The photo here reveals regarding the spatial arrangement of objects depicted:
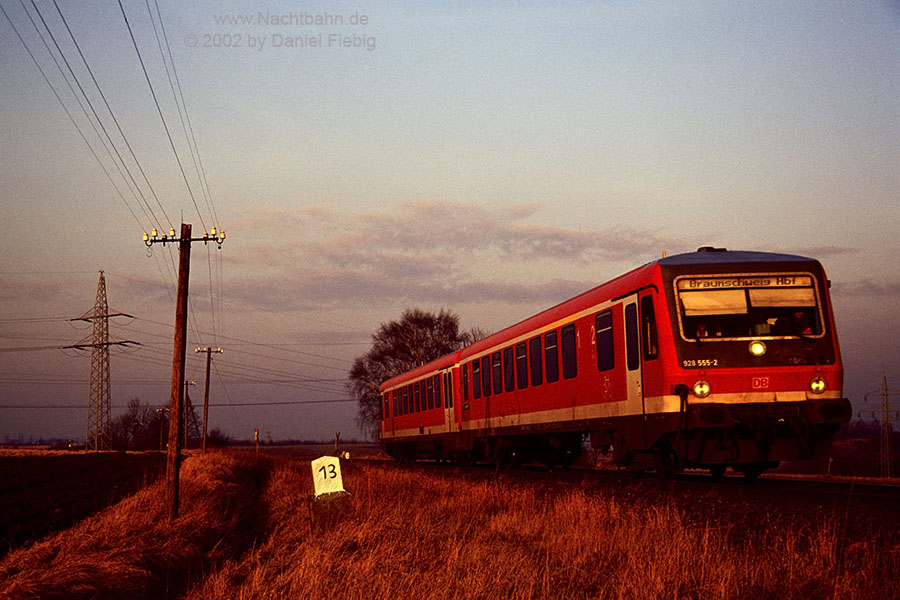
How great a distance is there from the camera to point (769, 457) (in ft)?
44.5

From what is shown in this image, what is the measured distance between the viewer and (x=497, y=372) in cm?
2372

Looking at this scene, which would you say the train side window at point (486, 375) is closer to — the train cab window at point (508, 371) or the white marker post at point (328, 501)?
the train cab window at point (508, 371)

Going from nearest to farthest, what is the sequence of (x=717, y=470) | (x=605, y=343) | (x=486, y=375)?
(x=605, y=343)
(x=717, y=470)
(x=486, y=375)

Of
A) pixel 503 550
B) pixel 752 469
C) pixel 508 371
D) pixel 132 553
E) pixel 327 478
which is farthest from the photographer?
pixel 508 371

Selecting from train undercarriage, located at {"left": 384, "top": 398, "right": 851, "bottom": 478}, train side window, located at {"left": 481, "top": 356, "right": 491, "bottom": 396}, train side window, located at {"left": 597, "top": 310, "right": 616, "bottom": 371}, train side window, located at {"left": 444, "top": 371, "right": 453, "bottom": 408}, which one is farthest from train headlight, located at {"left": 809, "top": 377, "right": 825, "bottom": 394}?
train side window, located at {"left": 444, "top": 371, "right": 453, "bottom": 408}

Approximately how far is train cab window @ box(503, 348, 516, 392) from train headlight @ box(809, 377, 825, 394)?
949 cm

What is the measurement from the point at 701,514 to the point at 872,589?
430cm

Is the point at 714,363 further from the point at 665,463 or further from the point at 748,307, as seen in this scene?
the point at 665,463

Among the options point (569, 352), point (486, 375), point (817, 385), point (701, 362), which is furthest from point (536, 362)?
point (817, 385)

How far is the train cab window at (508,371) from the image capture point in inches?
879

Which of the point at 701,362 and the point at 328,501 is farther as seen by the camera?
the point at 328,501

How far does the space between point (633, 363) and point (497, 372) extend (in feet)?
29.6

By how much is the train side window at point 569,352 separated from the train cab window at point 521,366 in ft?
9.27

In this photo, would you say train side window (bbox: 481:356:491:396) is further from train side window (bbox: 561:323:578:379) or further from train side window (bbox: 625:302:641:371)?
train side window (bbox: 625:302:641:371)
